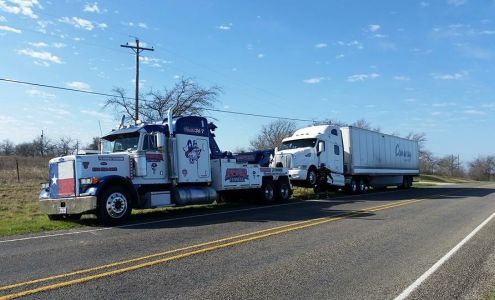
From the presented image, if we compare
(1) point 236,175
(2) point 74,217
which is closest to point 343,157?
(1) point 236,175

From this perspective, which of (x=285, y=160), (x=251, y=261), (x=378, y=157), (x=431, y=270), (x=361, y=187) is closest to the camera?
(x=431, y=270)

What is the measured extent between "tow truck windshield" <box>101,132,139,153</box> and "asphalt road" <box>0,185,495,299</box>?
3.03 metres

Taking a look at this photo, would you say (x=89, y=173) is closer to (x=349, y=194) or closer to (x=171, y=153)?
(x=171, y=153)

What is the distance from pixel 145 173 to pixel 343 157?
1603 centimetres

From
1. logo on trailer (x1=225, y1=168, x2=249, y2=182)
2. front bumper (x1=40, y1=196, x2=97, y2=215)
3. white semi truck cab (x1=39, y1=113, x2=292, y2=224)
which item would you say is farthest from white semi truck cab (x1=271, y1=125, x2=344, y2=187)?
front bumper (x1=40, y1=196, x2=97, y2=215)

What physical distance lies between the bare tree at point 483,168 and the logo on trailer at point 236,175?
478ft

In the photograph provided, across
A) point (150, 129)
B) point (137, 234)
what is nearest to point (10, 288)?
point (137, 234)

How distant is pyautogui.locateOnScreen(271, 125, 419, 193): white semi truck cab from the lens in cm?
2520

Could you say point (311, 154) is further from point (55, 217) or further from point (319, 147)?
point (55, 217)

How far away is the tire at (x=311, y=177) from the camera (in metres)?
25.0

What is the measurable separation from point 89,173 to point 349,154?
18.1 meters

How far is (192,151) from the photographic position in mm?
16969

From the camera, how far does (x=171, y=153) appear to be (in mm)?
16188

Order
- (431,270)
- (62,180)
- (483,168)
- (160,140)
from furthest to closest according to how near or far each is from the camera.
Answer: (483,168) < (160,140) < (62,180) < (431,270)
